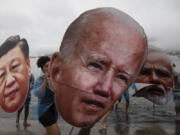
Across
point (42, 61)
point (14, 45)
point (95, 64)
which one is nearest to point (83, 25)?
point (95, 64)

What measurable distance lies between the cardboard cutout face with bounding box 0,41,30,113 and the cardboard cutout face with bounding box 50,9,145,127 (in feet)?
1.92

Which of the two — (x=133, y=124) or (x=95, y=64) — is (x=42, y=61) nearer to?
(x=95, y=64)

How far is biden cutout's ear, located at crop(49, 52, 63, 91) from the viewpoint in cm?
150

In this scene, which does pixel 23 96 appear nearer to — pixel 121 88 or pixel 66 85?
pixel 66 85

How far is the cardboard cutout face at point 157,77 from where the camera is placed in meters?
1.89

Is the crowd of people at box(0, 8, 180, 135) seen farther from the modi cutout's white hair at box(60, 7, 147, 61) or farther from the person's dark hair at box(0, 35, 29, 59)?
the person's dark hair at box(0, 35, 29, 59)

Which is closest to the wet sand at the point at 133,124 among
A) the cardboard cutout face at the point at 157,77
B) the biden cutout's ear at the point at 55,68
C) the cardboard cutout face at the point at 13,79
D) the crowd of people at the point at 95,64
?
the cardboard cutout face at the point at 13,79

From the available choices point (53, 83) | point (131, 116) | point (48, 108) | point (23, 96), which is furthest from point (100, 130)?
point (53, 83)

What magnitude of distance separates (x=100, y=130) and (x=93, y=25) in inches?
78.0

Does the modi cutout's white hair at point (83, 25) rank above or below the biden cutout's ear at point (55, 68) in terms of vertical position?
above

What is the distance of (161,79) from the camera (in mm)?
1895

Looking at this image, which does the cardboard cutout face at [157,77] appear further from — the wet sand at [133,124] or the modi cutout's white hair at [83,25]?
the wet sand at [133,124]

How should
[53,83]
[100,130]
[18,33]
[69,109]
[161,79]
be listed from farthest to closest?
[100,130] → [18,33] → [161,79] → [53,83] → [69,109]

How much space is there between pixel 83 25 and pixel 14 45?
3.04 feet
